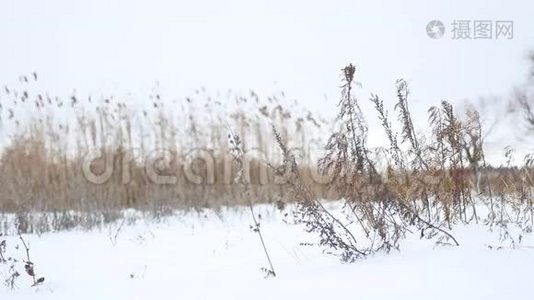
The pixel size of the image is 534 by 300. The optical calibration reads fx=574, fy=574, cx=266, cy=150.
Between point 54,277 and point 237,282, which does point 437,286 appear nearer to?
point 237,282

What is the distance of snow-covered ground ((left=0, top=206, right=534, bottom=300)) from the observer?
2764mm

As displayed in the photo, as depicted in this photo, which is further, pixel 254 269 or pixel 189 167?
pixel 189 167

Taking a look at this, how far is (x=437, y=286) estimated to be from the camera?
270 centimetres

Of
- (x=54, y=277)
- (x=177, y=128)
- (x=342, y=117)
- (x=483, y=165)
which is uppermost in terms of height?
(x=177, y=128)

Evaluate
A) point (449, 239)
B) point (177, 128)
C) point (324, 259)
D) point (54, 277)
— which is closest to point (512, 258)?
point (449, 239)

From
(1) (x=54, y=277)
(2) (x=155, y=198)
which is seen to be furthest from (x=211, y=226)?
(1) (x=54, y=277)

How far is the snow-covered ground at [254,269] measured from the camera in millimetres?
2764

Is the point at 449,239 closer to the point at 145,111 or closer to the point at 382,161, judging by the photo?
the point at 382,161

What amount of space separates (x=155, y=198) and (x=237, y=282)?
225 inches

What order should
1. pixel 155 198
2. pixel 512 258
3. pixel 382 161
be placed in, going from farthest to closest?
pixel 155 198
pixel 382 161
pixel 512 258

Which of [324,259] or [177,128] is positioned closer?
[324,259]

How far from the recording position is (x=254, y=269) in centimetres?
407

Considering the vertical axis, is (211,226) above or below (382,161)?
below

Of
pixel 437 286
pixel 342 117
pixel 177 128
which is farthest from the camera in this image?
pixel 177 128
